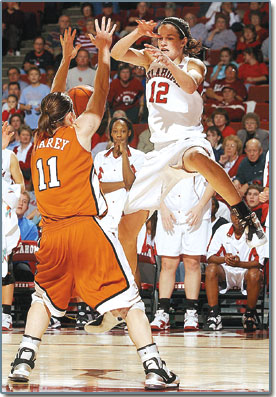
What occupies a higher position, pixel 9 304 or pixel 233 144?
pixel 233 144

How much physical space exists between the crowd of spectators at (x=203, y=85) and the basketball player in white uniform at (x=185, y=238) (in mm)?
509

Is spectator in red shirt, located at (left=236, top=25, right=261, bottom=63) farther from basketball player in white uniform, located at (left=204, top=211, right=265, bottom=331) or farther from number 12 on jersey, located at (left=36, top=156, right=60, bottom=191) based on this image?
number 12 on jersey, located at (left=36, top=156, right=60, bottom=191)

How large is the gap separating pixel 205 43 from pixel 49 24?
2376mm

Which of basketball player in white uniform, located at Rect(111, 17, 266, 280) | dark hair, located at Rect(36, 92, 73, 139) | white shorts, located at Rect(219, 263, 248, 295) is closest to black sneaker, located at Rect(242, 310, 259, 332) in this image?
white shorts, located at Rect(219, 263, 248, 295)

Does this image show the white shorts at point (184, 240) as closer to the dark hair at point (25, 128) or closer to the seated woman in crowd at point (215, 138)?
the seated woman in crowd at point (215, 138)

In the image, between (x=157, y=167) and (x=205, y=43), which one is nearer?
(x=157, y=167)

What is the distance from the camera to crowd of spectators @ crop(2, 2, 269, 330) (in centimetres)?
800

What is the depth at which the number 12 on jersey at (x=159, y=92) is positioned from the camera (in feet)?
17.3

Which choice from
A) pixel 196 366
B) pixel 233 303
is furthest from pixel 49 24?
pixel 196 366

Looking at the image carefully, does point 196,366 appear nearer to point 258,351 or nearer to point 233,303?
point 258,351

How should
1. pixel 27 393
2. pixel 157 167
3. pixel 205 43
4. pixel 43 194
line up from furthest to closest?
1. pixel 205 43
2. pixel 157 167
3. pixel 43 194
4. pixel 27 393

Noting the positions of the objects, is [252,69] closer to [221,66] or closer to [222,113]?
[221,66]

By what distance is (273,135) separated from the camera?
4.32 metres

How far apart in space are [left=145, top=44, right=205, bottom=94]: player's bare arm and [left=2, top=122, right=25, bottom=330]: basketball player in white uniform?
177 cm
